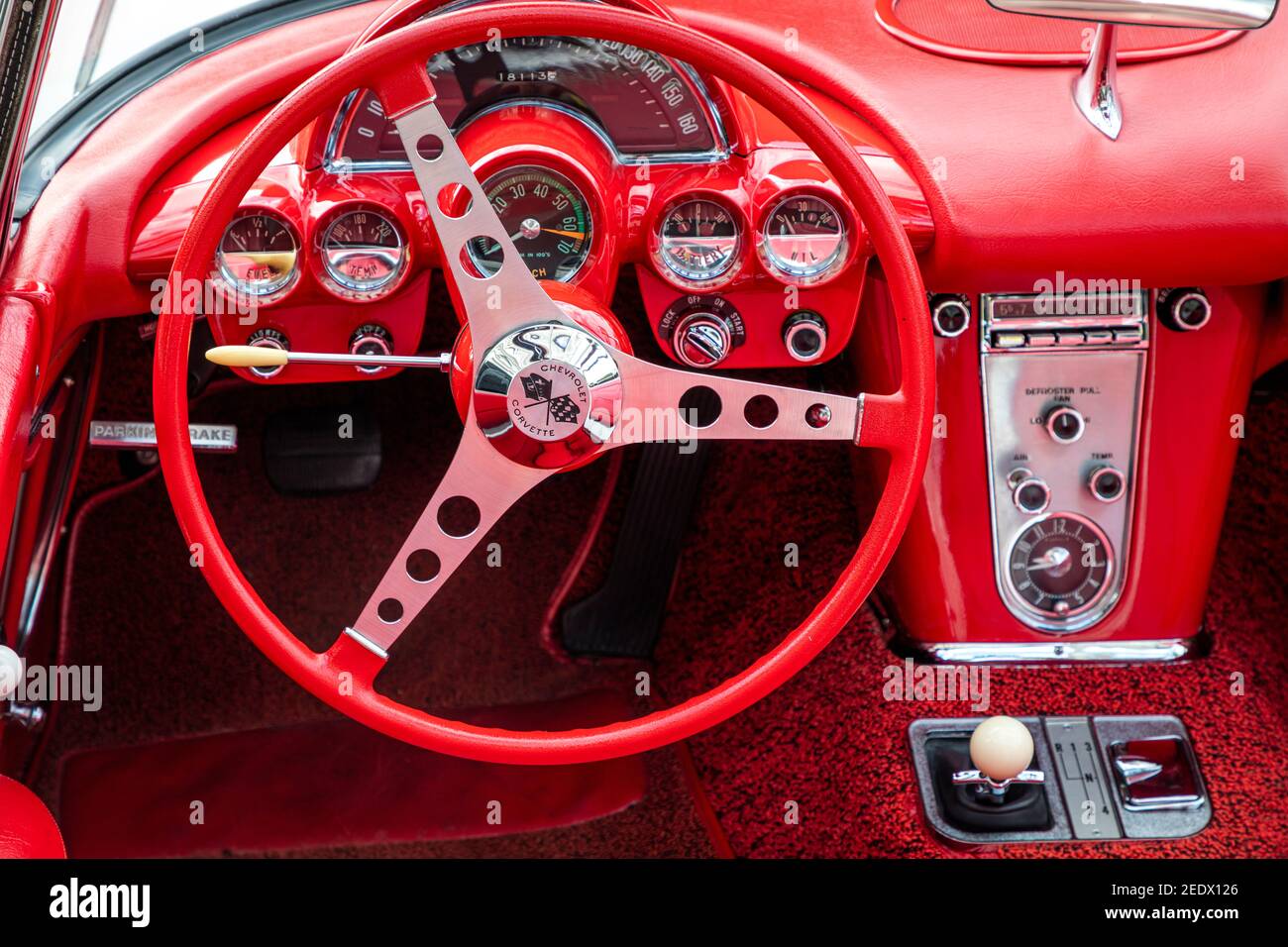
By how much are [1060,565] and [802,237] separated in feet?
2.30

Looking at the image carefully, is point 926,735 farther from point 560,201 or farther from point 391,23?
point 391,23

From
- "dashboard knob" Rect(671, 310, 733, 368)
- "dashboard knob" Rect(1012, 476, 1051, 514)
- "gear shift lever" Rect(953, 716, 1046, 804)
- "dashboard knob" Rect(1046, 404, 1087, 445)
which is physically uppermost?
"dashboard knob" Rect(671, 310, 733, 368)

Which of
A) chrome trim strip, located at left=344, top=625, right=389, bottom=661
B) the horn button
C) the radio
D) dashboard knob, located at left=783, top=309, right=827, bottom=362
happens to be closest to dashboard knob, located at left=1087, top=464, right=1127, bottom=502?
the radio

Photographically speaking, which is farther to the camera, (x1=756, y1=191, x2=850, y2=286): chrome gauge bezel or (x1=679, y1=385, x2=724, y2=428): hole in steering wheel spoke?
(x1=679, y1=385, x2=724, y2=428): hole in steering wheel spoke

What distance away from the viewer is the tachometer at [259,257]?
52.2 inches

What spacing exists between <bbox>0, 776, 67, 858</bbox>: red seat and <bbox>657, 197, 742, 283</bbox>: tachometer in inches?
34.9

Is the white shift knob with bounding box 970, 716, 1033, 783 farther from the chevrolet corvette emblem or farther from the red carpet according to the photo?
the chevrolet corvette emblem

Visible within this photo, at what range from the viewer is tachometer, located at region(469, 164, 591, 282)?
1.32 m

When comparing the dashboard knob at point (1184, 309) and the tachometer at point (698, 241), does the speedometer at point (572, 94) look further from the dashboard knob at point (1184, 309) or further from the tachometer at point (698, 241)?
the dashboard knob at point (1184, 309)

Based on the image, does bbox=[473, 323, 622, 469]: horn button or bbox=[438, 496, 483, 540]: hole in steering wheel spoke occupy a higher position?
bbox=[473, 323, 622, 469]: horn button

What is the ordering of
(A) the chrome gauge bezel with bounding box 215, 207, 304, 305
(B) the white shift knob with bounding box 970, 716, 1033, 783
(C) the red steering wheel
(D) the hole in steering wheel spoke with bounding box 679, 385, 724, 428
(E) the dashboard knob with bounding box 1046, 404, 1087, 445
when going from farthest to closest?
(D) the hole in steering wheel spoke with bounding box 679, 385, 724, 428, (E) the dashboard knob with bounding box 1046, 404, 1087, 445, (B) the white shift knob with bounding box 970, 716, 1033, 783, (A) the chrome gauge bezel with bounding box 215, 207, 304, 305, (C) the red steering wheel

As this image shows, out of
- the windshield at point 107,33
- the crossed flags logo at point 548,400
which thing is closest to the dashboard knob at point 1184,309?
the crossed flags logo at point 548,400

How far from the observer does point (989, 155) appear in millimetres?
1416
